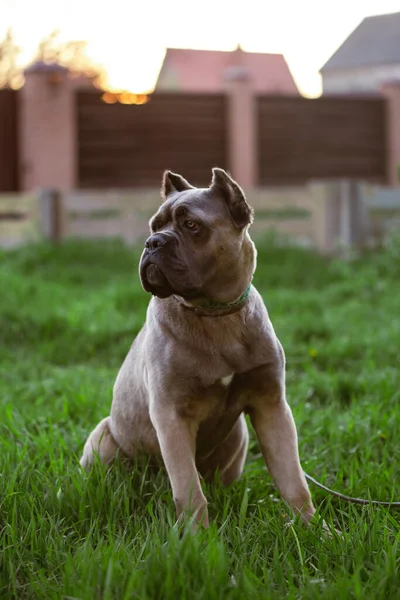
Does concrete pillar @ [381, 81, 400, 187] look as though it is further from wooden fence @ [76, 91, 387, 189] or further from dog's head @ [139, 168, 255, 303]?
dog's head @ [139, 168, 255, 303]

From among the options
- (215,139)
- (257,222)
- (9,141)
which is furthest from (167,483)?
(215,139)

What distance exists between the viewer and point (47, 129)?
14477mm

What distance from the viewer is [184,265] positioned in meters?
2.77

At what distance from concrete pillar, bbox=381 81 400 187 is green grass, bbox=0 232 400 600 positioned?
35.0 ft

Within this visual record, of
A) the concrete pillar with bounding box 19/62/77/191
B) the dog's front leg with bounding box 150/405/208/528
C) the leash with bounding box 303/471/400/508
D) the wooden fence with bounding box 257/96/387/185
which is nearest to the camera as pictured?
the dog's front leg with bounding box 150/405/208/528

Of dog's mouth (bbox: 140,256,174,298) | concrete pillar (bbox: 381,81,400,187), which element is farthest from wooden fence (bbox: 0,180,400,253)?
dog's mouth (bbox: 140,256,174,298)

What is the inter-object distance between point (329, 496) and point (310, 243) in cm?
895

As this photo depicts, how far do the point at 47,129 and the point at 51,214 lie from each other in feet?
12.8

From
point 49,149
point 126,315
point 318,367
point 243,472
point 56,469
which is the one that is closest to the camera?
point 56,469

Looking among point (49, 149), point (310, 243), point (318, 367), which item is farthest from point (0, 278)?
point (49, 149)

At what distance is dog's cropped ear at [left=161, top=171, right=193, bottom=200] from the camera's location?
318 centimetres

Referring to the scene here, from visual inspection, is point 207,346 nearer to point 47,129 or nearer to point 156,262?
point 156,262

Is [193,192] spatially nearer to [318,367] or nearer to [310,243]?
[318,367]

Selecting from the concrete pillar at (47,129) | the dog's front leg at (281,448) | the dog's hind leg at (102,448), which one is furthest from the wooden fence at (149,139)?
the dog's front leg at (281,448)
